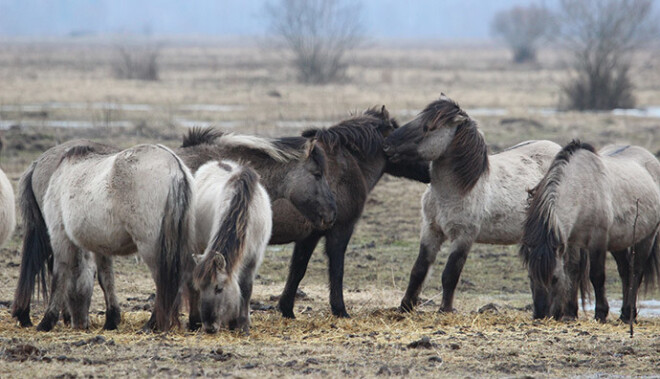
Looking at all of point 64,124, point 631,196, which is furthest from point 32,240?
point 64,124

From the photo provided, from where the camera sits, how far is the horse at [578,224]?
7.19 metres

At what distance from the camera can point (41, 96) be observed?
2905cm

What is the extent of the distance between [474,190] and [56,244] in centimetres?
364

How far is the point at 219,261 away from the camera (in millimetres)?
6000

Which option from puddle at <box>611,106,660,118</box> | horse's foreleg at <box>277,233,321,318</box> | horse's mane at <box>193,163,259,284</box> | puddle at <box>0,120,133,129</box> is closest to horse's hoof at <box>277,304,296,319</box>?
horse's foreleg at <box>277,233,321,318</box>

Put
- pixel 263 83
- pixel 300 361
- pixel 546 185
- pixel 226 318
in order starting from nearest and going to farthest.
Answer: pixel 300 361
pixel 226 318
pixel 546 185
pixel 263 83

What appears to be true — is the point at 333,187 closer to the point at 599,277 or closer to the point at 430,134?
the point at 430,134

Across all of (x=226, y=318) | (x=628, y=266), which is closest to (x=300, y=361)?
(x=226, y=318)

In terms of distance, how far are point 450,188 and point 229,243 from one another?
102 inches

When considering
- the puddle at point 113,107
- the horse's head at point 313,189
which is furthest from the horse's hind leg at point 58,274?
the puddle at point 113,107

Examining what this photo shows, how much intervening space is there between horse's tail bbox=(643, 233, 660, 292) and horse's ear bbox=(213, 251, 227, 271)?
4619 mm

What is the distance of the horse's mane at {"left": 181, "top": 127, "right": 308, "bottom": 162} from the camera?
300 inches

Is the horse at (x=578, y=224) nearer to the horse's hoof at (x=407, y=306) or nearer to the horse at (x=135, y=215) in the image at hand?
the horse's hoof at (x=407, y=306)

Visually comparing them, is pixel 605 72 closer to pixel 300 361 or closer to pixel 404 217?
pixel 404 217
